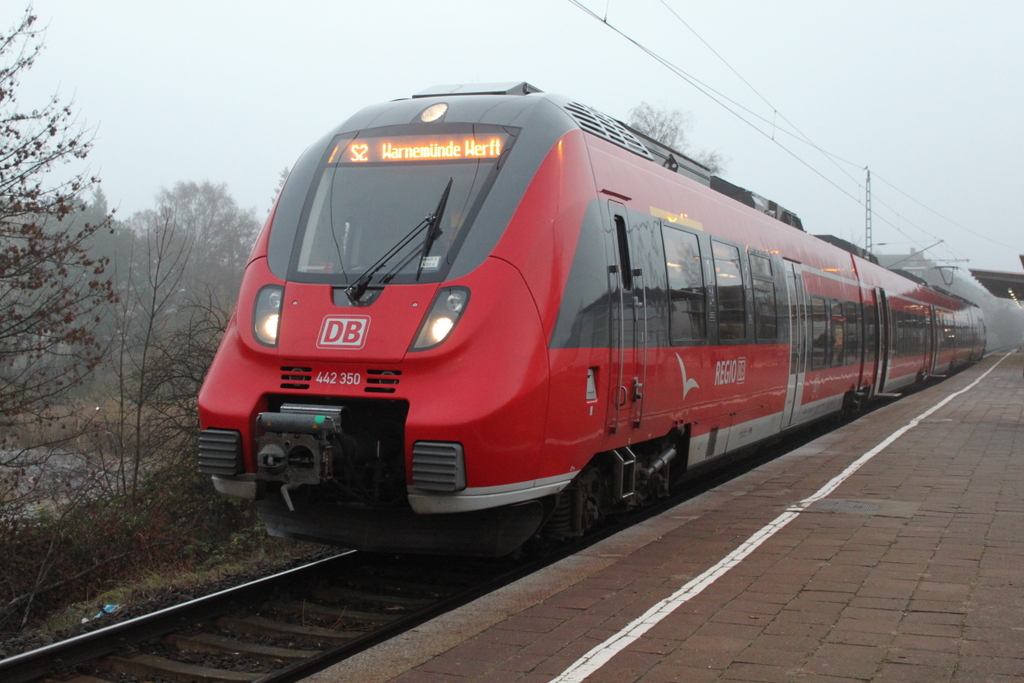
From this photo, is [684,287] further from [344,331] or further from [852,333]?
[852,333]

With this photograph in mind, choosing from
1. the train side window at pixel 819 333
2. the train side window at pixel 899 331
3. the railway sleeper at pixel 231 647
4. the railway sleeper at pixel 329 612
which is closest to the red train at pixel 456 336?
the railway sleeper at pixel 329 612

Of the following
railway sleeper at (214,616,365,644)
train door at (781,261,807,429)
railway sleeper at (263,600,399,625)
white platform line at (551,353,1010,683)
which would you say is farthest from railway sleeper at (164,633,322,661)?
train door at (781,261,807,429)

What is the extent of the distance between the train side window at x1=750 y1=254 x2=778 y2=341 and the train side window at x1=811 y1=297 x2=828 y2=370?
84.8 inches

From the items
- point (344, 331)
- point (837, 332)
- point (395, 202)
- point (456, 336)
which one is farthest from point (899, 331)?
point (344, 331)

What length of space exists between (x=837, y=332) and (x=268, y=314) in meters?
11.1

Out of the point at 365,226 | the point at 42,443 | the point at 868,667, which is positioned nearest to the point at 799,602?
the point at 868,667

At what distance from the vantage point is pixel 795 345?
11883 mm

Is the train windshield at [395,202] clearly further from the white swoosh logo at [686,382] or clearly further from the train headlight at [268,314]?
the white swoosh logo at [686,382]

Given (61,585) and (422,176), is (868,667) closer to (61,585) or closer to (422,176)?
(422,176)

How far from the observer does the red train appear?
5562 mm

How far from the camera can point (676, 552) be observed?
6.39 meters

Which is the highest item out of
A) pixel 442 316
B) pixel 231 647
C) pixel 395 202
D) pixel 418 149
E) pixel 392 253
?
pixel 418 149

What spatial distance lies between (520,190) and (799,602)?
3030 millimetres

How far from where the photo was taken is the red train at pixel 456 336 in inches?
219
